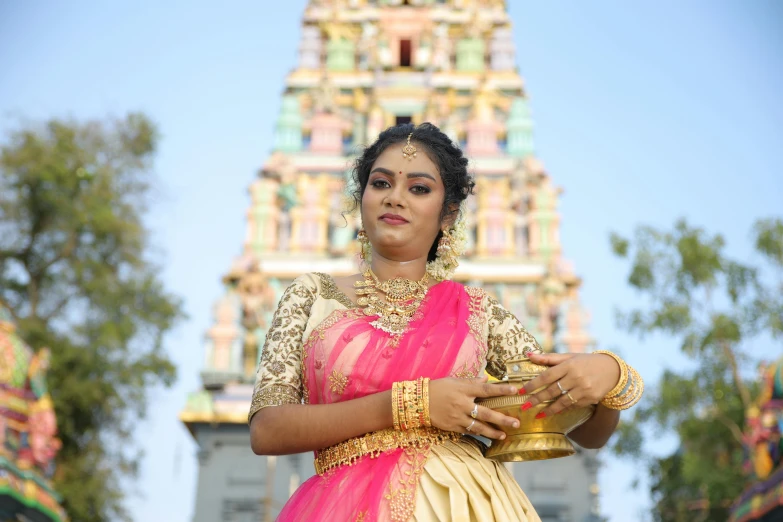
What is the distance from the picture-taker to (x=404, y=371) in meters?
2.50

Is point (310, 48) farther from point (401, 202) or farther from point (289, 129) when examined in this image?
point (401, 202)

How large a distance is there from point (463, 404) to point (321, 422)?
1.25 ft

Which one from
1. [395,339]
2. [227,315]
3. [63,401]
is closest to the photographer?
[395,339]

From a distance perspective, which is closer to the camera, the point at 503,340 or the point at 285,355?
the point at 285,355

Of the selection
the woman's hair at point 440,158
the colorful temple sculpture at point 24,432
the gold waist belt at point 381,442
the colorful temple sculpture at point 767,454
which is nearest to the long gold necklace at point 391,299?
the woman's hair at point 440,158

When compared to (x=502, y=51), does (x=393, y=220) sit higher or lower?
lower

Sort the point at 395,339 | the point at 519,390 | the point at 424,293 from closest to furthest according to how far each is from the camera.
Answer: the point at 519,390 < the point at 395,339 < the point at 424,293

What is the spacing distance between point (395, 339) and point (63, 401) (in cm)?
1399

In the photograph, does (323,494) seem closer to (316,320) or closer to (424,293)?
(316,320)

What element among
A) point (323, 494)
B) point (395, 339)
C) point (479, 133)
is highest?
point (479, 133)

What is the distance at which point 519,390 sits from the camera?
231cm

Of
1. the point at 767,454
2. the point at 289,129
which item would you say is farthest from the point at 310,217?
the point at 767,454

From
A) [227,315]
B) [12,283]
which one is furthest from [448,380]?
[227,315]

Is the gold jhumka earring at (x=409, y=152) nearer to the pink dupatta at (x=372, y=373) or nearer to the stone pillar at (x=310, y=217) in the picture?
the pink dupatta at (x=372, y=373)
